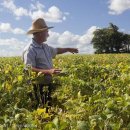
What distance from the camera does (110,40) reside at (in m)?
85.2

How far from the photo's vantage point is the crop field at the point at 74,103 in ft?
11.6

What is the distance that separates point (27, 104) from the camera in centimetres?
591

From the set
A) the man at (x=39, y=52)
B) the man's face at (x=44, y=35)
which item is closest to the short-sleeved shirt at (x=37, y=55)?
the man at (x=39, y=52)

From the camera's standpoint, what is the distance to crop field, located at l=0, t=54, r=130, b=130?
3547mm

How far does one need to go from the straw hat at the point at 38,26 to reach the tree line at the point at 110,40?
75.7 m

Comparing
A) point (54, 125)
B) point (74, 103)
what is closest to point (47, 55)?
point (74, 103)

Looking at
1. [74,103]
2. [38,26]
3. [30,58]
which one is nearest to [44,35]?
[38,26]

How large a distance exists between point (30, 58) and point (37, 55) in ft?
0.60

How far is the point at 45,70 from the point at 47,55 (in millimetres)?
543

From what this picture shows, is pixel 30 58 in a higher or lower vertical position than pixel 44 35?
lower

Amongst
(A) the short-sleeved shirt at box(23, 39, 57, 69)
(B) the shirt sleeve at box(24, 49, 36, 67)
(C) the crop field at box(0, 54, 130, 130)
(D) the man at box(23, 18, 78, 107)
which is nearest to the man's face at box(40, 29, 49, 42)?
(D) the man at box(23, 18, 78, 107)

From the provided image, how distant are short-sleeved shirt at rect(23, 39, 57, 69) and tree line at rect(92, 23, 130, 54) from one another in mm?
75760

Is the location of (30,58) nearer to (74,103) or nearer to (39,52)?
(39,52)

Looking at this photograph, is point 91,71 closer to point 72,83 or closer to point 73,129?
point 72,83
